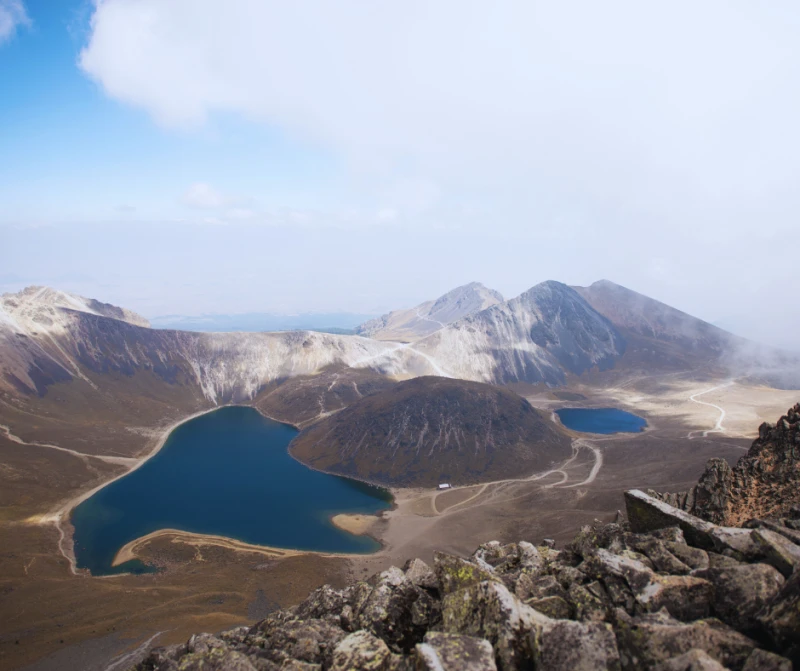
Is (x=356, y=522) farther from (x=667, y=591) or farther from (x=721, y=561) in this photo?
(x=667, y=591)

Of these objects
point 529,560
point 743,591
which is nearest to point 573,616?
point 743,591

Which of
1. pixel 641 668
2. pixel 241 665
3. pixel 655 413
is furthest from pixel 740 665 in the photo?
pixel 655 413

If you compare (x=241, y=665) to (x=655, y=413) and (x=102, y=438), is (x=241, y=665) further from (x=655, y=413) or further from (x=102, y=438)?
(x=655, y=413)

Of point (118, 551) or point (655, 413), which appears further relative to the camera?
point (655, 413)

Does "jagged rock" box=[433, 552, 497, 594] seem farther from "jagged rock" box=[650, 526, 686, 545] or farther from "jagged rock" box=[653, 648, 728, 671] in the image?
"jagged rock" box=[650, 526, 686, 545]

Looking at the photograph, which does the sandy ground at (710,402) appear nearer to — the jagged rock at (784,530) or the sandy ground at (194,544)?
the sandy ground at (194,544)

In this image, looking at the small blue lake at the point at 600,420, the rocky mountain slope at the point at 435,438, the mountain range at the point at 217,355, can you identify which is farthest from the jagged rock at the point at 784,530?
the mountain range at the point at 217,355
